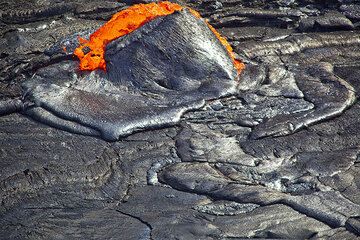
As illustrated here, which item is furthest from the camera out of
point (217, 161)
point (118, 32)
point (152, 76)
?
point (118, 32)

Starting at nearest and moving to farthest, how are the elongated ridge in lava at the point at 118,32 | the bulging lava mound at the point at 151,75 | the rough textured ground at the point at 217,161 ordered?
the rough textured ground at the point at 217,161 → the bulging lava mound at the point at 151,75 → the elongated ridge in lava at the point at 118,32

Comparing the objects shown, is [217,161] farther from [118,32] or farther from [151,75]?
[118,32]

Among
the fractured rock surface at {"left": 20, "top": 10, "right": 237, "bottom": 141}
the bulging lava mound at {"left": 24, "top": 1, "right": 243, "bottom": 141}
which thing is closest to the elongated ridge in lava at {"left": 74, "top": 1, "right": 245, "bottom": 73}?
the bulging lava mound at {"left": 24, "top": 1, "right": 243, "bottom": 141}

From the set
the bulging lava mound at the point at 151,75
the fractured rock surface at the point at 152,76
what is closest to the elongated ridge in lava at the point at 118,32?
the bulging lava mound at the point at 151,75

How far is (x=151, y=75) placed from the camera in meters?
7.28

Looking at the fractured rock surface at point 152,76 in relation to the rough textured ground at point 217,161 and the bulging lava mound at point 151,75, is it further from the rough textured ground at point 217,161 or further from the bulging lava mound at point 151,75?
the rough textured ground at point 217,161

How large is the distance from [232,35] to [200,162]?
283 centimetres

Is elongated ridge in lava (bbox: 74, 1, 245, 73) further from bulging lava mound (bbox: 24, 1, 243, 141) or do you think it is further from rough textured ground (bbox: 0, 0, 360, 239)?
rough textured ground (bbox: 0, 0, 360, 239)

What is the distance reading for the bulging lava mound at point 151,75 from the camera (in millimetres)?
6957

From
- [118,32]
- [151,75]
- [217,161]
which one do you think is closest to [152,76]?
[151,75]

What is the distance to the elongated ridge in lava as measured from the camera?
25.0 ft

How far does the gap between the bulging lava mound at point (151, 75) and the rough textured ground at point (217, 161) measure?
194 millimetres

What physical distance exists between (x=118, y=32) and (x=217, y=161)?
2.33 meters

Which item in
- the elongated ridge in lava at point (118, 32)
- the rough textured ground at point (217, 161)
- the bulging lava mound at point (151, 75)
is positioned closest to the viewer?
the rough textured ground at point (217, 161)
